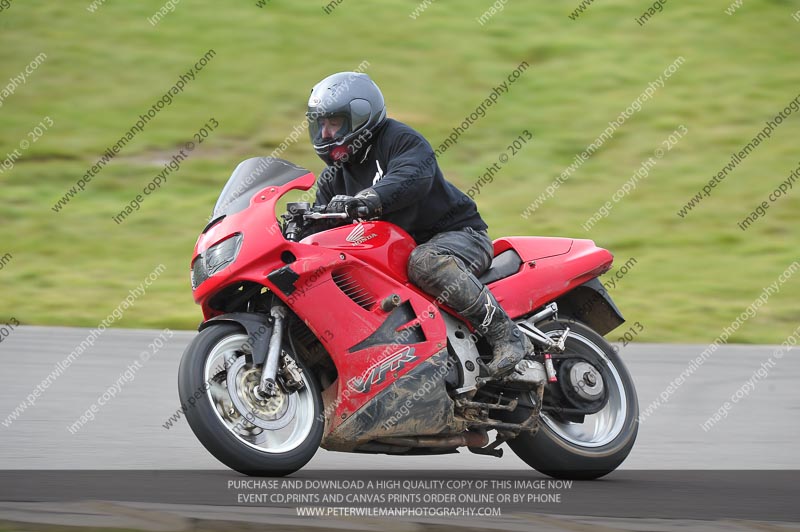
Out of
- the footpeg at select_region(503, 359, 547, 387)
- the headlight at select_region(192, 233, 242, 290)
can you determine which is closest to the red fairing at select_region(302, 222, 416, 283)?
the headlight at select_region(192, 233, 242, 290)

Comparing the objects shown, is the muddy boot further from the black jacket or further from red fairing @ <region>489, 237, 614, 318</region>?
the black jacket

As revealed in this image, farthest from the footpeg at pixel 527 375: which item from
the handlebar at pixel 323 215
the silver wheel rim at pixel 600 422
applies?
the handlebar at pixel 323 215

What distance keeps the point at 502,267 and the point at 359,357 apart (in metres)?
1.18

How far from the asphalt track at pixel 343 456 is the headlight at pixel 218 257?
3.10 feet

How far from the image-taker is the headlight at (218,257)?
5.32m

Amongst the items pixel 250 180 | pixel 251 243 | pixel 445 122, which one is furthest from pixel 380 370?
pixel 445 122

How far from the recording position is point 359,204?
5.48 meters

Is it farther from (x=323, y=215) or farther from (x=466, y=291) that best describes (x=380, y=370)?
(x=323, y=215)

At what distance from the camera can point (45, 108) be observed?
17.6 meters

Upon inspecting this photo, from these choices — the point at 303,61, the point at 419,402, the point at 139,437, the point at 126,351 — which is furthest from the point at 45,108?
the point at 419,402

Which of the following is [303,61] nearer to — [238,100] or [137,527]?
[238,100]

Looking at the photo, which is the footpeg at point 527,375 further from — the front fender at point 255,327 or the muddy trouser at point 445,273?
the front fender at point 255,327

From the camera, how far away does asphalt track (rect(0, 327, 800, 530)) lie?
15.7 ft

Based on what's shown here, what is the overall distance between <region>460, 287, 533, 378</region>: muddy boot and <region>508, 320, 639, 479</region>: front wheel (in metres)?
0.34
